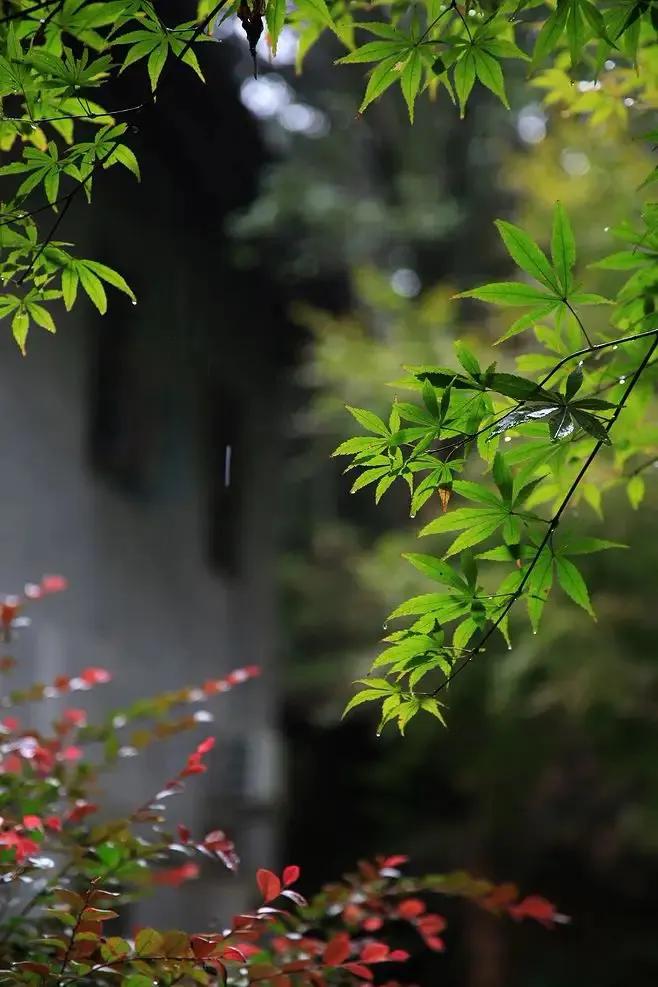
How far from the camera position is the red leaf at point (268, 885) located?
3.58ft

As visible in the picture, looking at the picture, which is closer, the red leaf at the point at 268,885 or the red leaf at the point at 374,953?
the red leaf at the point at 268,885

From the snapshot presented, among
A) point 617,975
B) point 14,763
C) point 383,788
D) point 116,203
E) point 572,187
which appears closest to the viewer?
point 14,763

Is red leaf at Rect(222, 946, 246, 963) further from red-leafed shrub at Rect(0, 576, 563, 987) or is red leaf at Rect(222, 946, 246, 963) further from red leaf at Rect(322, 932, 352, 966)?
red leaf at Rect(322, 932, 352, 966)

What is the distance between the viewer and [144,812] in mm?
1416

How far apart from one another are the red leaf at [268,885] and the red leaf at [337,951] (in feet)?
0.50

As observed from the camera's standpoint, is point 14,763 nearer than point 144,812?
No

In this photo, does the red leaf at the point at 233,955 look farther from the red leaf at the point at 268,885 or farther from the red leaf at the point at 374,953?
the red leaf at the point at 374,953

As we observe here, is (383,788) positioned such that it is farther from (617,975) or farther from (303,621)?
(617,975)

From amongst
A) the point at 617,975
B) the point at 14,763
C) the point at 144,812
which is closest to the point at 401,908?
the point at 144,812

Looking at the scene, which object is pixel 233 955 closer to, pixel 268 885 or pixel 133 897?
pixel 268 885

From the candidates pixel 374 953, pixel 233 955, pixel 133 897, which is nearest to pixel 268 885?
pixel 233 955

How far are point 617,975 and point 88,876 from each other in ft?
18.8

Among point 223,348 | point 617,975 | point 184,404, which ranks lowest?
point 617,975

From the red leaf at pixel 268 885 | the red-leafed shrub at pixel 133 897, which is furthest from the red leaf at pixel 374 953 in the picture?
the red leaf at pixel 268 885
